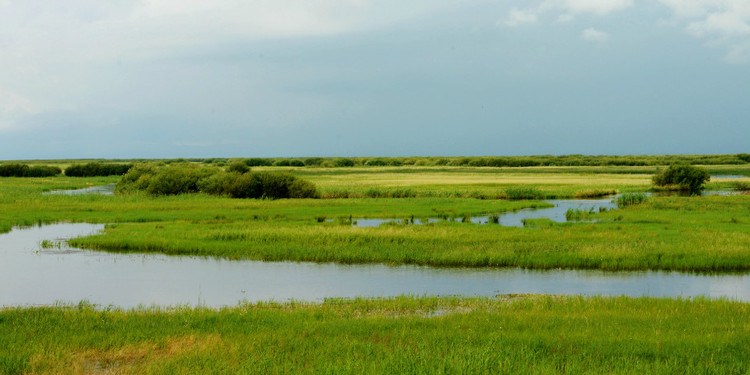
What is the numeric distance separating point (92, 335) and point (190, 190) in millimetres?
47054

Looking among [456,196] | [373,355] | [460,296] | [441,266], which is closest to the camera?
[373,355]

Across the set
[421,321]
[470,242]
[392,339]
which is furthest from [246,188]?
[392,339]

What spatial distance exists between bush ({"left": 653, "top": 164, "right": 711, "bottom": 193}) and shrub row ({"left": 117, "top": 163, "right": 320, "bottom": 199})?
1455 inches

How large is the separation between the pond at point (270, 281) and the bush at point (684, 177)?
45676 millimetres

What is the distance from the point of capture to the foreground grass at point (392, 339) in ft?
27.8

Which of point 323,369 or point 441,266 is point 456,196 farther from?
point 323,369

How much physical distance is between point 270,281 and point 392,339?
960 centimetres

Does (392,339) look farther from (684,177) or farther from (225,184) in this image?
(684,177)

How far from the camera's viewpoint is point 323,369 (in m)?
8.23

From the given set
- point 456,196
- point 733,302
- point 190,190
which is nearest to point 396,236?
point 733,302

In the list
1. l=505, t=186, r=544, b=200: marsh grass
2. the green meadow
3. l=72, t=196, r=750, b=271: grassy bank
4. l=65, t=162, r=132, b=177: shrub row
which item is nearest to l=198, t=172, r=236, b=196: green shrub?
l=72, t=196, r=750, b=271: grassy bank

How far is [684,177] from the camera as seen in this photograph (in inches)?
2432

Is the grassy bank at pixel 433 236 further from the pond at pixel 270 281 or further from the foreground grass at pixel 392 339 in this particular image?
the foreground grass at pixel 392 339

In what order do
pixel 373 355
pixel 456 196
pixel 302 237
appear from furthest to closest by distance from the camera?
pixel 456 196, pixel 302 237, pixel 373 355
